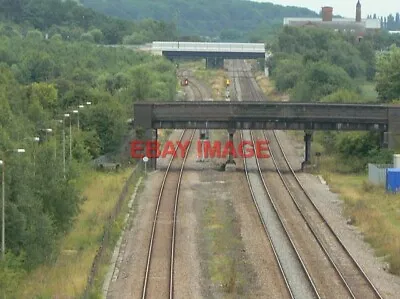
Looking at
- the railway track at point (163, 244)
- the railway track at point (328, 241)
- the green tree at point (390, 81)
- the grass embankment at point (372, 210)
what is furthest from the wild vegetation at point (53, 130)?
the green tree at point (390, 81)

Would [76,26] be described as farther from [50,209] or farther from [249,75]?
[50,209]

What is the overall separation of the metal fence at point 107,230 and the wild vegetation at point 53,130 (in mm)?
1418

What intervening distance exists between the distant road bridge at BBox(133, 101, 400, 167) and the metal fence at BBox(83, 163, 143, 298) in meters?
3.51

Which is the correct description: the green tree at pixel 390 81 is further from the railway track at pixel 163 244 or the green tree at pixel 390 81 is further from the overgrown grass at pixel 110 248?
the overgrown grass at pixel 110 248

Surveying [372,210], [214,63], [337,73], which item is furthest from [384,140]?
[214,63]

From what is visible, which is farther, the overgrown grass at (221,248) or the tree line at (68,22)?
the tree line at (68,22)

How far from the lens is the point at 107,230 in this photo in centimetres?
3662

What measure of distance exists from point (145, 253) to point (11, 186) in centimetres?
608

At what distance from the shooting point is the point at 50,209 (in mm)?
36031

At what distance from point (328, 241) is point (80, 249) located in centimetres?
944

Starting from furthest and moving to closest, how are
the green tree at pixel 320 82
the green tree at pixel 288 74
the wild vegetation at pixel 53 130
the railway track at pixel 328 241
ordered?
the green tree at pixel 288 74, the green tree at pixel 320 82, the wild vegetation at pixel 53 130, the railway track at pixel 328 241

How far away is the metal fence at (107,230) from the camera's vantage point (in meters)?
29.4

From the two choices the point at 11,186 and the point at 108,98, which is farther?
the point at 108,98

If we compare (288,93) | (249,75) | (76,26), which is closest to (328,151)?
(288,93)
